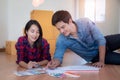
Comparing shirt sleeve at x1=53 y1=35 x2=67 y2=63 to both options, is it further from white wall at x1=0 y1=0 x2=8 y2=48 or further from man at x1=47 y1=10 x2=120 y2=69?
white wall at x1=0 y1=0 x2=8 y2=48

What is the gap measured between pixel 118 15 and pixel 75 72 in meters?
3.55

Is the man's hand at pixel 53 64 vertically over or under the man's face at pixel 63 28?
under

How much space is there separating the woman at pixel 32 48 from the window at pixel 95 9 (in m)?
2.94

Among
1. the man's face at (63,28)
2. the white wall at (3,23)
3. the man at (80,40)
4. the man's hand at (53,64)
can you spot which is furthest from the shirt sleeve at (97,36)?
the white wall at (3,23)

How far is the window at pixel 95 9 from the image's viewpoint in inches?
193

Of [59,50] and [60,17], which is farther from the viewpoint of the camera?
[59,50]

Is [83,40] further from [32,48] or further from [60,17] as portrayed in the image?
[32,48]

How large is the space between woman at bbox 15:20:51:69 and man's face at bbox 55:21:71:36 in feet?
0.67

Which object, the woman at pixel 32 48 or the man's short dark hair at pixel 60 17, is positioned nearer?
the man's short dark hair at pixel 60 17

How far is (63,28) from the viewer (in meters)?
1.90

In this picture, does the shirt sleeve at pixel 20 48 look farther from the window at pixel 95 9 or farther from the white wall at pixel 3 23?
the window at pixel 95 9

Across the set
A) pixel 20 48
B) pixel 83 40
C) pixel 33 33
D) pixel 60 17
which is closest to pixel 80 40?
pixel 83 40

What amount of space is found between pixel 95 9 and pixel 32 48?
3110 mm

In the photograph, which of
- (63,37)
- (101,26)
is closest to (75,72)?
(63,37)
